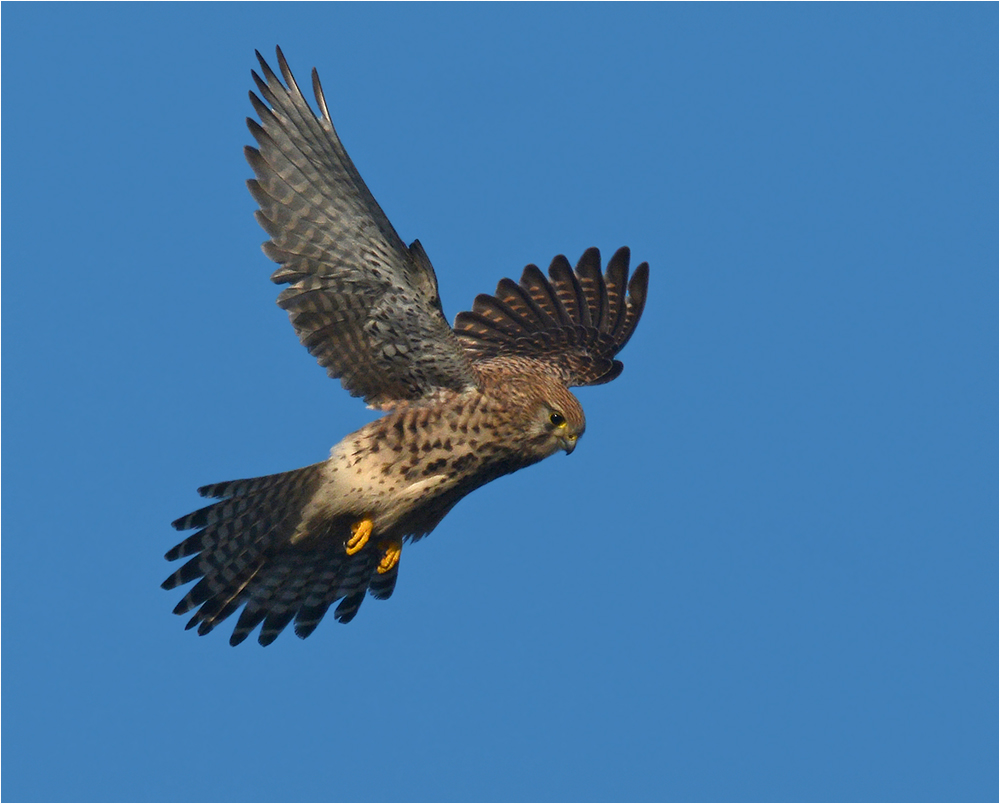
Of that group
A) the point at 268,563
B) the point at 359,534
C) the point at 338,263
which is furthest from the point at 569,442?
the point at 268,563

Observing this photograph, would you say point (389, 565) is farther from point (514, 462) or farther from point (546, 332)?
point (546, 332)

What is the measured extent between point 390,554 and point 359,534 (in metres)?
0.52

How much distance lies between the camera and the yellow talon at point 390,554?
37.4 ft

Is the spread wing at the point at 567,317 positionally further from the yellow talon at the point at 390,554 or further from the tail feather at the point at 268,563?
the tail feather at the point at 268,563

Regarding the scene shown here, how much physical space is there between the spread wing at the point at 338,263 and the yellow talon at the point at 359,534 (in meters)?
0.75

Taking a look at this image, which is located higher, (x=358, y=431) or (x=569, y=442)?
(x=569, y=442)

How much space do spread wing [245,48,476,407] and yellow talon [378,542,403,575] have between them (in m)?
1.07

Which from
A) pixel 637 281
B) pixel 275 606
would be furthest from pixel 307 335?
pixel 637 281

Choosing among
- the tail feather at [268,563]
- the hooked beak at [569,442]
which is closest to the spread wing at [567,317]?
the hooked beak at [569,442]

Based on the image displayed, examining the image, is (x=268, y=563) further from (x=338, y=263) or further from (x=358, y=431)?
(x=338, y=263)

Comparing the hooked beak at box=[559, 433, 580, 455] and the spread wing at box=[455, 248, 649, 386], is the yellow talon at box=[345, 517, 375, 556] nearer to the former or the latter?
the hooked beak at box=[559, 433, 580, 455]

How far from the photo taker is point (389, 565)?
1149 centimetres

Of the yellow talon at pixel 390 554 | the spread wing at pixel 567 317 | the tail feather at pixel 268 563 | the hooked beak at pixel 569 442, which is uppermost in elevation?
the spread wing at pixel 567 317

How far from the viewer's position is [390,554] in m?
11.4
